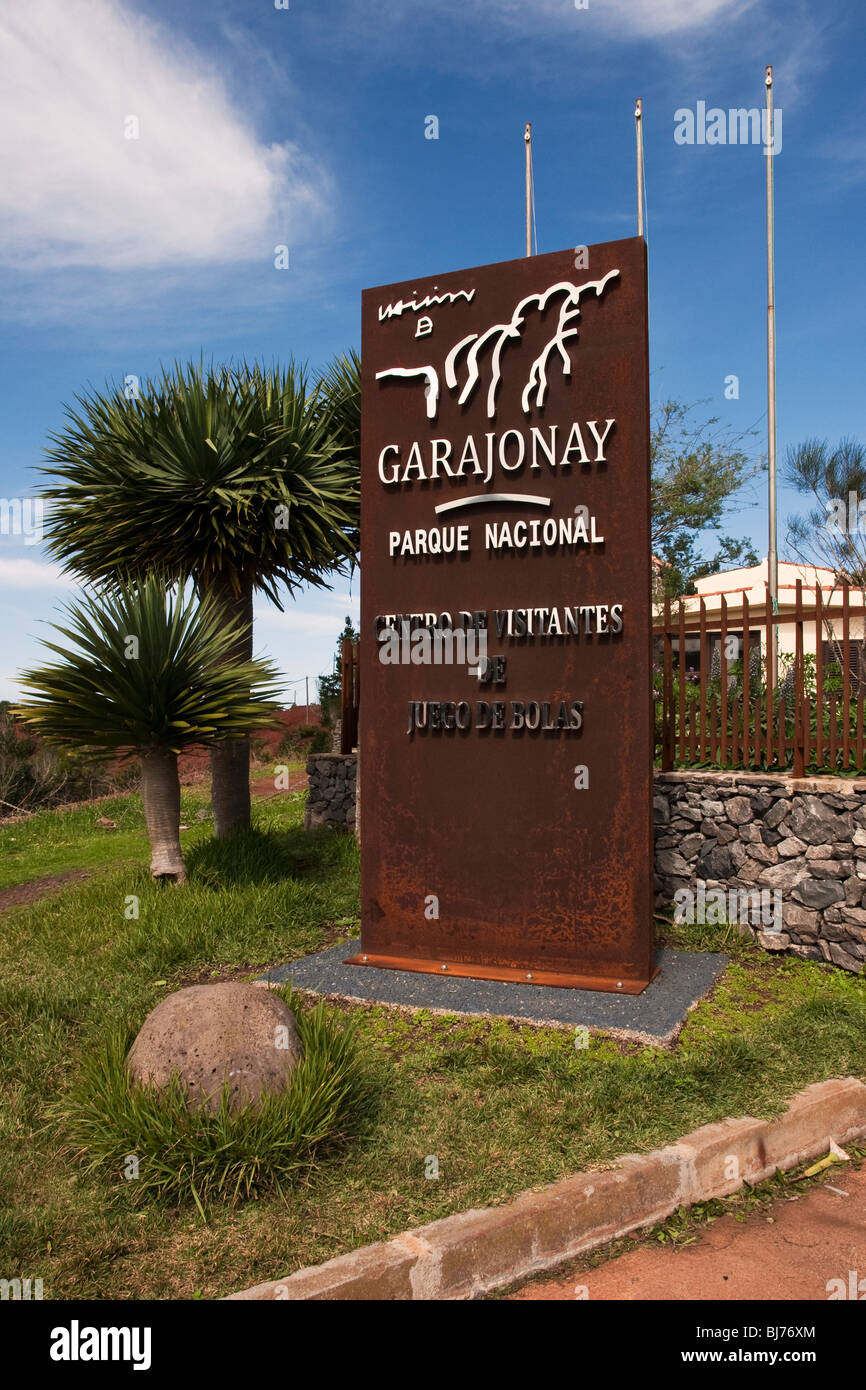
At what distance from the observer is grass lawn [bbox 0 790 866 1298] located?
3.50 m

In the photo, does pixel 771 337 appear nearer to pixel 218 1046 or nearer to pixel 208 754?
pixel 208 754

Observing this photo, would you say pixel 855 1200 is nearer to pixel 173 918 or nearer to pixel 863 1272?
pixel 863 1272

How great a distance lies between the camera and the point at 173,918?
741 cm

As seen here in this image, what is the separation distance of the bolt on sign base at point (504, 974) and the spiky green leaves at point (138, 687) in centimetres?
252

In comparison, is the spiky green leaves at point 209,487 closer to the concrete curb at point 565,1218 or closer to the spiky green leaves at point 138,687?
the spiky green leaves at point 138,687

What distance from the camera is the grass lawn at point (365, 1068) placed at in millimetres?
3500

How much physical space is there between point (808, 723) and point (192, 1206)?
5203 millimetres

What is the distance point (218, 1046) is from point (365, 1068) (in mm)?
866

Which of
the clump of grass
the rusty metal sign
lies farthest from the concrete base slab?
the clump of grass

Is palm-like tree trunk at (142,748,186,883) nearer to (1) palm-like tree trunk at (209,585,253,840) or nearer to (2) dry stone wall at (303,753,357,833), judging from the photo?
(1) palm-like tree trunk at (209,585,253,840)

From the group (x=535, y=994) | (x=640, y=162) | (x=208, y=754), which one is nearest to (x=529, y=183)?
(x=640, y=162)

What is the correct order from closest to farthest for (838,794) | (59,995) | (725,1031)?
(725,1031) → (59,995) → (838,794)

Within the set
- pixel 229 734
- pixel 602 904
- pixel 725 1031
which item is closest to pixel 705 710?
pixel 602 904

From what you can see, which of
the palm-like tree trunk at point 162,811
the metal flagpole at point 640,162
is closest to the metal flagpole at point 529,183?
the metal flagpole at point 640,162
